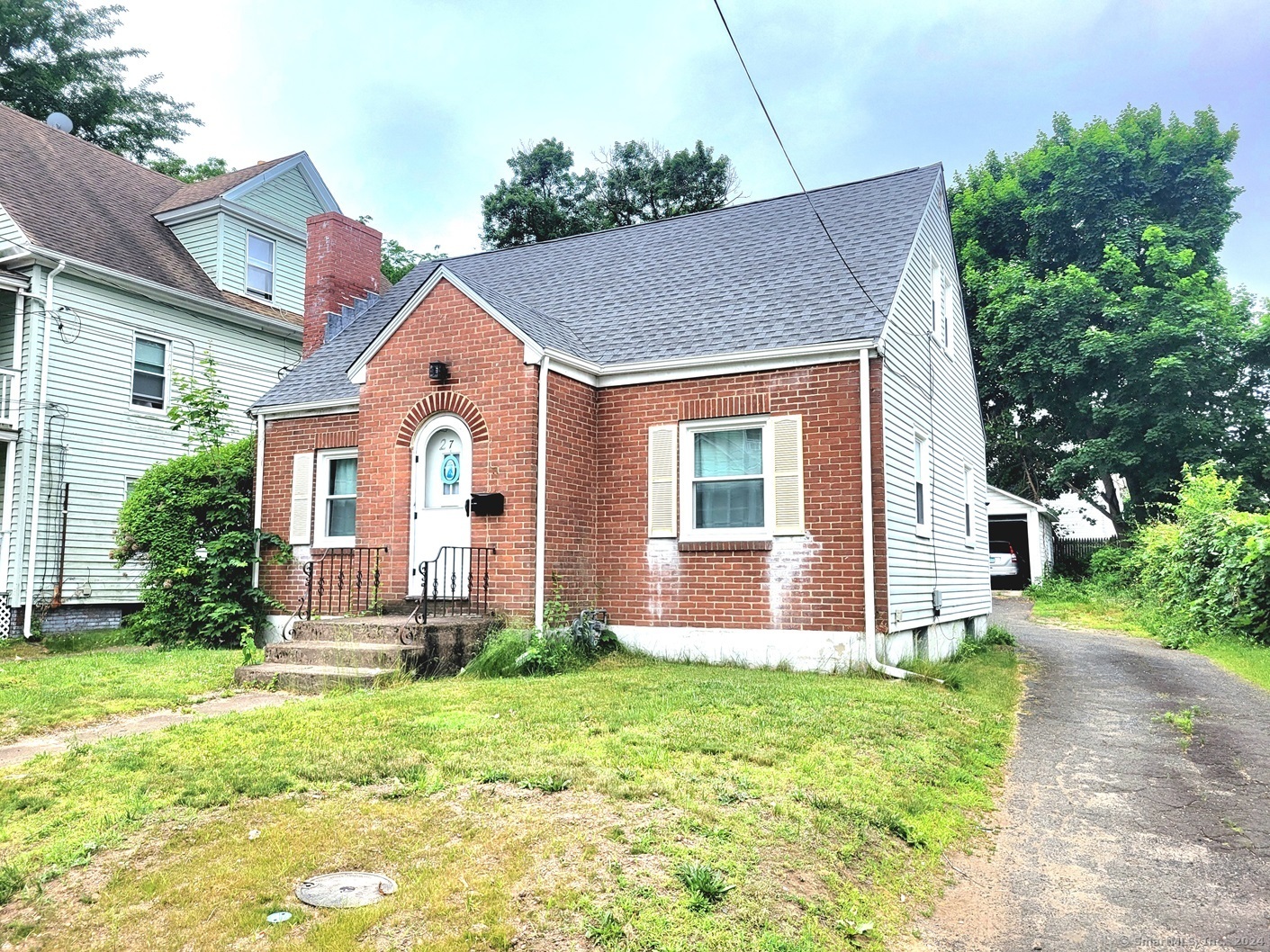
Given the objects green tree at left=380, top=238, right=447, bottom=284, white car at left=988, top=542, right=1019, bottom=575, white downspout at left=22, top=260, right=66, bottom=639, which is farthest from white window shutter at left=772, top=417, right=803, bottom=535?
green tree at left=380, top=238, right=447, bottom=284

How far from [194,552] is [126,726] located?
22.3 feet

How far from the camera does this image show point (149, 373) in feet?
56.3

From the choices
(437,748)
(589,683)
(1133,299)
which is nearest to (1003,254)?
(1133,299)

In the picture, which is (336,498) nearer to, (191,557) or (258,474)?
(258,474)

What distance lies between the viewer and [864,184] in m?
13.9

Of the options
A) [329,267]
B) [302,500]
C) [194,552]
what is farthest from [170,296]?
[302,500]

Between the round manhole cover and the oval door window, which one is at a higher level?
the oval door window

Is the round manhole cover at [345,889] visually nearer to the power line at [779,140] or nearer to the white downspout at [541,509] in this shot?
the power line at [779,140]

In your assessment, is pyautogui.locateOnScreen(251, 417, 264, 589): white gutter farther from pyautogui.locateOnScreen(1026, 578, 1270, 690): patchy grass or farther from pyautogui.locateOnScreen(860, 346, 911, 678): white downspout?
pyautogui.locateOnScreen(1026, 578, 1270, 690): patchy grass

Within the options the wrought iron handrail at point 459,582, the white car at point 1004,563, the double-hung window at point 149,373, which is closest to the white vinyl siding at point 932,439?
the wrought iron handrail at point 459,582

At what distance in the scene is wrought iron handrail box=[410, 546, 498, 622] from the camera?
10367 mm

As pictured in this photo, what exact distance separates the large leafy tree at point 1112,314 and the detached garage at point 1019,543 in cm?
197

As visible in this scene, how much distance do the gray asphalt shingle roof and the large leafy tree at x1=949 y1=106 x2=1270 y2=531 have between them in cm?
1722

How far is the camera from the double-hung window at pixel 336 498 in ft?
41.7
